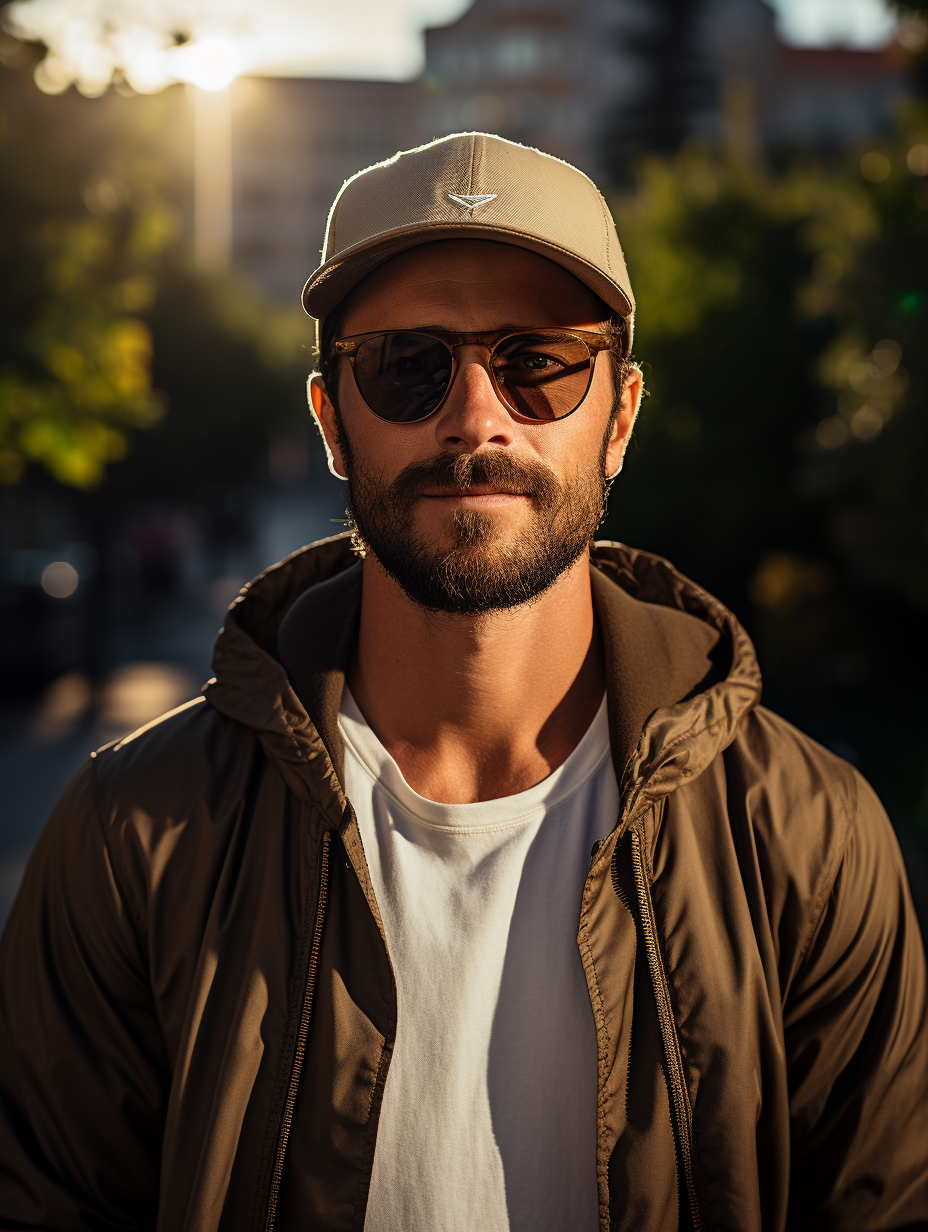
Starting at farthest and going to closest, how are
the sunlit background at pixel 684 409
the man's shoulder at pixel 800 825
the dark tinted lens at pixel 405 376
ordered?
the sunlit background at pixel 684 409 < the dark tinted lens at pixel 405 376 < the man's shoulder at pixel 800 825

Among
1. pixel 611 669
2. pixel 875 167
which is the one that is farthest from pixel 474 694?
pixel 875 167

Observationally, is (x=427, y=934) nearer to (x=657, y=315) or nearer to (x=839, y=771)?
(x=839, y=771)

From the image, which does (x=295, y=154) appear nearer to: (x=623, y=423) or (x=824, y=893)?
(x=623, y=423)

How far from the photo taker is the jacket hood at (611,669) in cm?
201

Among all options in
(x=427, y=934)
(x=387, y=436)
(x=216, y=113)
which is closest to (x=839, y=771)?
(x=427, y=934)

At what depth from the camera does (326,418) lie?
2311mm

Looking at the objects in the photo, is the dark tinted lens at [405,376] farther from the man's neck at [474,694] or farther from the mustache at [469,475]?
the man's neck at [474,694]

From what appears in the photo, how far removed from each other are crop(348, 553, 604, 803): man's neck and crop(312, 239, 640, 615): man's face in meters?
0.09

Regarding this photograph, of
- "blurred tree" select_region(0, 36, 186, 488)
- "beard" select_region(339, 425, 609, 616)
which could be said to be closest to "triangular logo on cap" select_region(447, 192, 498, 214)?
"beard" select_region(339, 425, 609, 616)

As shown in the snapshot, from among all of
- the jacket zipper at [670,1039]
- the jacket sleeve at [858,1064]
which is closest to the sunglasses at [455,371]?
the jacket zipper at [670,1039]

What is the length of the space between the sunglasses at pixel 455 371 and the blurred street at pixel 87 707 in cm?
222

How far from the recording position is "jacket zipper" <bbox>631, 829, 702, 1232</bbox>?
6.23ft

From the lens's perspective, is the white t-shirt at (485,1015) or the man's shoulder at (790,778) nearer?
the white t-shirt at (485,1015)

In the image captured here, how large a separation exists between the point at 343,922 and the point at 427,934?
135 millimetres
